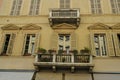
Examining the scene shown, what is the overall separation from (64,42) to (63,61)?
217cm

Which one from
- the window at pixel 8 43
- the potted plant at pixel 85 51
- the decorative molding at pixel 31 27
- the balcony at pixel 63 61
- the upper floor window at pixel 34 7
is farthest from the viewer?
the upper floor window at pixel 34 7

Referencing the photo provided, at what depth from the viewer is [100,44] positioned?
14.4 m

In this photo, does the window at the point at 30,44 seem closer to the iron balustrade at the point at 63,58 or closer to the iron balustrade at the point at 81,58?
the iron balustrade at the point at 63,58

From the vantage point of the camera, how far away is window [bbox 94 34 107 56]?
14.0 m

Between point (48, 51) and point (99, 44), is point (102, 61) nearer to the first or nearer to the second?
point (99, 44)

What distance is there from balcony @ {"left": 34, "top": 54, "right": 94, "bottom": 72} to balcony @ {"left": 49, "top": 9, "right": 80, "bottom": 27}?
299 cm

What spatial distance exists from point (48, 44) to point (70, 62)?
2.52m

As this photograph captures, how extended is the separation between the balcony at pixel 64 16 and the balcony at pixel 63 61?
2.99 m

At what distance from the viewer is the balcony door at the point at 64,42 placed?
14334 mm

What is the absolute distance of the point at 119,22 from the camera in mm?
14945

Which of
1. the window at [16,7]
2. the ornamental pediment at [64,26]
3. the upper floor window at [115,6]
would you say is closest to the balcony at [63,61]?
the ornamental pediment at [64,26]

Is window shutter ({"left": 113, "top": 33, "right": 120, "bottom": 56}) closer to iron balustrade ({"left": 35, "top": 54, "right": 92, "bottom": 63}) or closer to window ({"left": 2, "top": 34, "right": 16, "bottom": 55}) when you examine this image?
iron balustrade ({"left": 35, "top": 54, "right": 92, "bottom": 63})

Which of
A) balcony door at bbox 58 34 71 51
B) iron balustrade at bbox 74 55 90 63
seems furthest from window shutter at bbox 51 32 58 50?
iron balustrade at bbox 74 55 90 63

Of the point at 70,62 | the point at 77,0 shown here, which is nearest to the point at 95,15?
the point at 77,0
